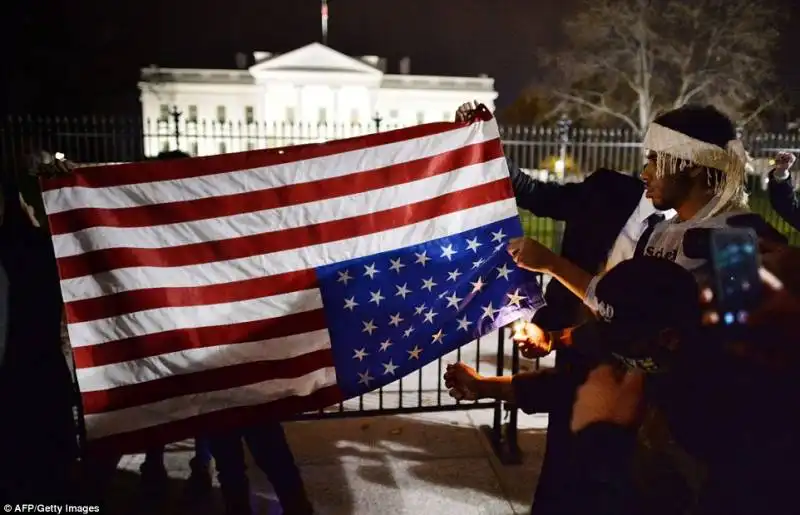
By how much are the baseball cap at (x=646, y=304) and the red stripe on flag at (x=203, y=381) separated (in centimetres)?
162

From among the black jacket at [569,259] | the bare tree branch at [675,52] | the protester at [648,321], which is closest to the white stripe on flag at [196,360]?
the black jacket at [569,259]

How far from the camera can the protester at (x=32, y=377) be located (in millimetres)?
2611

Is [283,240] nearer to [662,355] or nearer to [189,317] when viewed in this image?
[189,317]

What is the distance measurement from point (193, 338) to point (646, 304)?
6.28ft

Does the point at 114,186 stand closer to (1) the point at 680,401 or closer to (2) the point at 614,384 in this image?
(2) the point at 614,384

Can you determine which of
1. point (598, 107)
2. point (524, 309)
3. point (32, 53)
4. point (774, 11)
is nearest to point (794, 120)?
point (774, 11)

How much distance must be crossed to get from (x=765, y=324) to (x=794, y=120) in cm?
3253

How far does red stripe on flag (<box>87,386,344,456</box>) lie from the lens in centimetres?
275

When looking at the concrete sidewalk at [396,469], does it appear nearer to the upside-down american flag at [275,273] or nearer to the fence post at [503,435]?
the fence post at [503,435]

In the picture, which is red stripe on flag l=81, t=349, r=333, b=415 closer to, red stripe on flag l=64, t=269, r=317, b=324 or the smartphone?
red stripe on flag l=64, t=269, r=317, b=324

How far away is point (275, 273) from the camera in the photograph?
9.60 ft

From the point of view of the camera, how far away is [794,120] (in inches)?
1156

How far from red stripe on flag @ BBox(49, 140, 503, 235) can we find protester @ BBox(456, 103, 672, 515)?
232 millimetres

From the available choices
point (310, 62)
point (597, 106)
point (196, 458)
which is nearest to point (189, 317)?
Result: point (196, 458)
